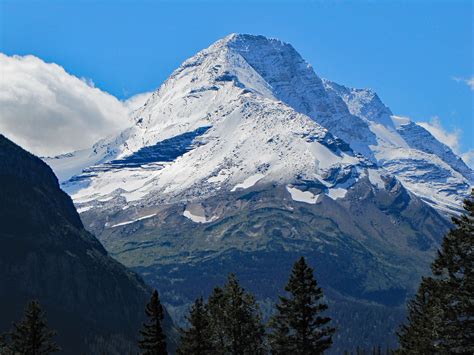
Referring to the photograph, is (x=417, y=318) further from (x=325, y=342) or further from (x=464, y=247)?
(x=464, y=247)

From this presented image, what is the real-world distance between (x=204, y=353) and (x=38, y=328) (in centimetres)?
1418

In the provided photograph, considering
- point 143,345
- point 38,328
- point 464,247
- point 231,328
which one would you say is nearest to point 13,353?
point 38,328

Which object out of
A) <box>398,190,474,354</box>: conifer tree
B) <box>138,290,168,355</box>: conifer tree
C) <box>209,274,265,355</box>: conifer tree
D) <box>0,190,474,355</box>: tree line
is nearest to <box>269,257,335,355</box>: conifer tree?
<box>0,190,474,355</box>: tree line

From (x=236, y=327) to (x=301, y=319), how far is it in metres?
6.51

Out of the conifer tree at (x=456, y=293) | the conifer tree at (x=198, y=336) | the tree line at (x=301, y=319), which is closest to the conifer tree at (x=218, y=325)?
the tree line at (x=301, y=319)

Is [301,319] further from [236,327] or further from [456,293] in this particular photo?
[456,293]

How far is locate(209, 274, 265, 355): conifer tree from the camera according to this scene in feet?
232

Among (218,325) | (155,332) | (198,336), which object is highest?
(218,325)

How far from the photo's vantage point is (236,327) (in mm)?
70875

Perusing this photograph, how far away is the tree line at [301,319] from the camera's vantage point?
55.6 m

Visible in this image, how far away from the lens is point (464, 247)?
5622 cm

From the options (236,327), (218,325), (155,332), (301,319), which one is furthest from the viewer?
(218,325)

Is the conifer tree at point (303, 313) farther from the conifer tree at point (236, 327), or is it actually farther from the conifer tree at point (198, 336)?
the conifer tree at point (198, 336)

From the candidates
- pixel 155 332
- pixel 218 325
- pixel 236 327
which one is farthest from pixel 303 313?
pixel 155 332
